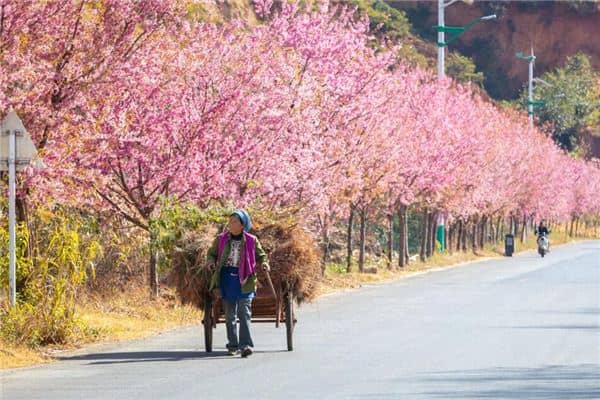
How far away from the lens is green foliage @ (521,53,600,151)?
483 ft

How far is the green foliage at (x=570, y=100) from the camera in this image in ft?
483

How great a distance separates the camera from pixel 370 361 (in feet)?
59.2

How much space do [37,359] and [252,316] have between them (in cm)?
272

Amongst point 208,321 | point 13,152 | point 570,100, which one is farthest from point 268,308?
point 570,100

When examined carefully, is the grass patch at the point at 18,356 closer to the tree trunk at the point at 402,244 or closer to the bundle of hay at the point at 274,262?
the bundle of hay at the point at 274,262

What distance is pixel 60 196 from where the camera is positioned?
23.2 metres

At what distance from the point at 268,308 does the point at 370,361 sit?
89.3 inches

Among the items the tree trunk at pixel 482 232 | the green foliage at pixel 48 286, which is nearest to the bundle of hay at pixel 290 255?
the green foliage at pixel 48 286

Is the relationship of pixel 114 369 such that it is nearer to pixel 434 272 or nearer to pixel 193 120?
pixel 193 120

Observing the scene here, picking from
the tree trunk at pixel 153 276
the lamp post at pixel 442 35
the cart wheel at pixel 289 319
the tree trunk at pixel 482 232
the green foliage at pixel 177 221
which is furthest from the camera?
the tree trunk at pixel 482 232

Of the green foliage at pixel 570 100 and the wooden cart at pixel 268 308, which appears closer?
the wooden cart at pixel 268 308

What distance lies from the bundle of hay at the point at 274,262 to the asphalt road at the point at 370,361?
2.43ft

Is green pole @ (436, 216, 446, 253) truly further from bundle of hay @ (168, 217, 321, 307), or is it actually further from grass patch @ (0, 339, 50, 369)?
grass patch @ (0, 339, 50, 369)

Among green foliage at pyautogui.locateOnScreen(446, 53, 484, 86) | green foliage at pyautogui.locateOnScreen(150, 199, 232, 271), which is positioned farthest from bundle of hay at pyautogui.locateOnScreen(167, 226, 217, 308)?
green foliage at pyautogui.locateOnScreen(446, 53, 484, 86)
